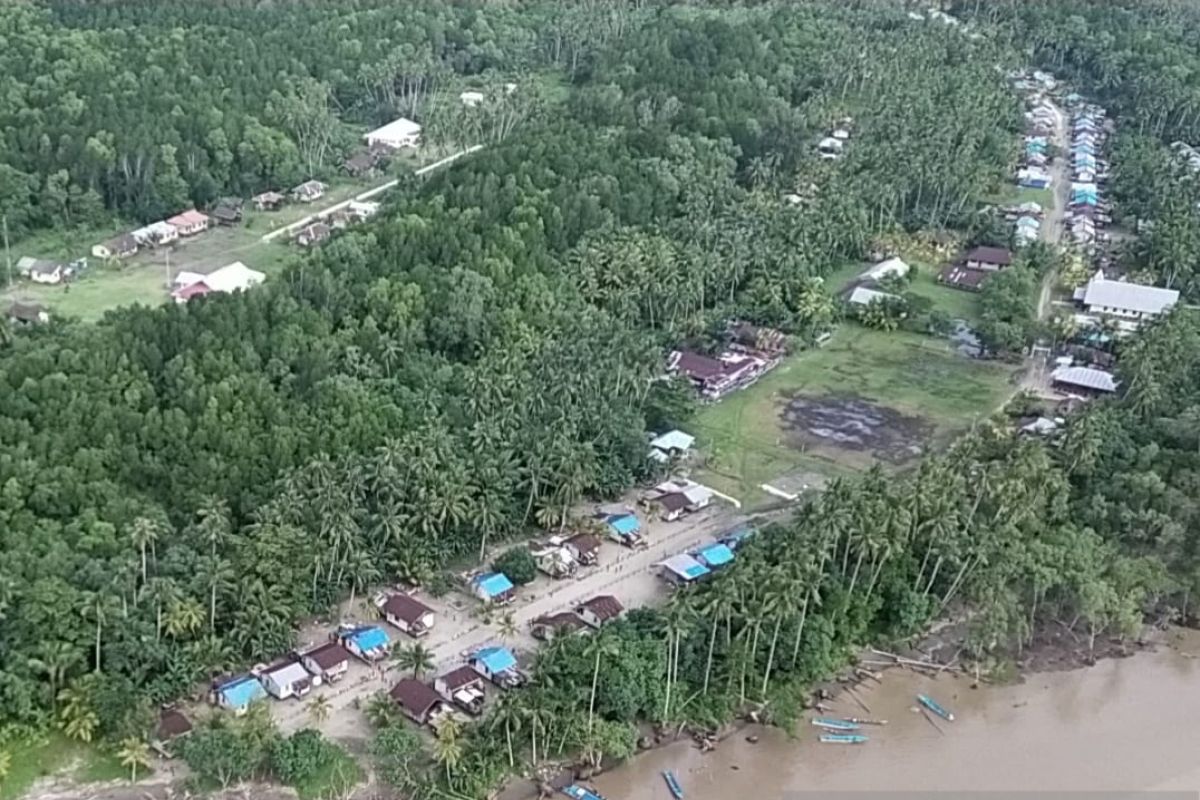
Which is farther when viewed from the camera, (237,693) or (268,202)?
(268,202)

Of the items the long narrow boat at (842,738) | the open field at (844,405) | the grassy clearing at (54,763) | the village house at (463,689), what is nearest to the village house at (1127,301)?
the open field at (844,405)

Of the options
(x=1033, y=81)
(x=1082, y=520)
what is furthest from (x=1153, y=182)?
(x=1082, y=520)

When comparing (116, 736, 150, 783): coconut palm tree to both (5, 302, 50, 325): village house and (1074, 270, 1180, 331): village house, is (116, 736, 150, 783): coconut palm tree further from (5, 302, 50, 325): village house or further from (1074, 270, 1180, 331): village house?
(1074, 270, 1180, 331): village house

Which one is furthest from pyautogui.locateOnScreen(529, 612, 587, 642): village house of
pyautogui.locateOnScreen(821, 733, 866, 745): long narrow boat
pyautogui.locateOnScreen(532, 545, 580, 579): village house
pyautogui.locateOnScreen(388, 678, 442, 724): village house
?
pyautogui.locateOnScreen(821, 733, 866, 745): long narrow boat

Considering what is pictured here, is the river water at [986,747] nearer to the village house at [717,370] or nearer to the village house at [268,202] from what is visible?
the village house at [717,370]

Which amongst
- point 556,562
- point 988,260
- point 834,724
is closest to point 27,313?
point 556,562

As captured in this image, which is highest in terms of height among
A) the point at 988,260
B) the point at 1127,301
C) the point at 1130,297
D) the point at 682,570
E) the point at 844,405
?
the point at 1130,297

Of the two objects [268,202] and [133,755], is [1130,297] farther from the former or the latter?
[133,755]

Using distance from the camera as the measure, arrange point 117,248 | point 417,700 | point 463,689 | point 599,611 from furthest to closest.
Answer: point 117,248
point 599,611
point 463,689
point 417,700
